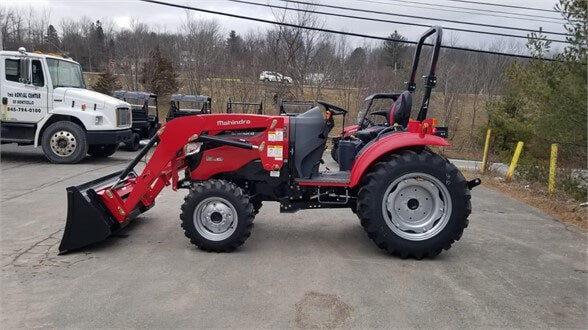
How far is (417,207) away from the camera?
5188 mm

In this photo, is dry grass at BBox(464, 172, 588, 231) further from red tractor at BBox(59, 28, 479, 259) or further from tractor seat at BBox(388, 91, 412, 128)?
tractor seat at BBox(388, 91, 412, 128)

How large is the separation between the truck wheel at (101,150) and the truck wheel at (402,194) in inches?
388

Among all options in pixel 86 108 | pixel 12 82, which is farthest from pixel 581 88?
pixel 12 82

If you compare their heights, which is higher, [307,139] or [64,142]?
[307,139]

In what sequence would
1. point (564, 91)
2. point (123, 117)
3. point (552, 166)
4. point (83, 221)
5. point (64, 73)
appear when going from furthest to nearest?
point (123, 117), point (64, 73), point (552, 166), point (564, 91), point (83, 221)

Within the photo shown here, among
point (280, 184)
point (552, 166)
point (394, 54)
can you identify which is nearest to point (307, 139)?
point (280, 184)

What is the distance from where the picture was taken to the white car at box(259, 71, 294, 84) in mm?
26406

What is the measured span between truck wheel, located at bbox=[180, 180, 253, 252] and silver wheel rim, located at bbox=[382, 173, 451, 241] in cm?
156

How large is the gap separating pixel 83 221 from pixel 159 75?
89.4 ft

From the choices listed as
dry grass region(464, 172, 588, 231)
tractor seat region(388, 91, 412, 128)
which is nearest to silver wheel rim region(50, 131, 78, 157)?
tractor seat region(388, 91, 412, 128)

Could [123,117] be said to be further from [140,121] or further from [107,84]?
[107,84]

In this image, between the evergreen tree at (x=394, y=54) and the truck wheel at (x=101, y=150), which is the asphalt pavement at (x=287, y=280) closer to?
the truck wheel at (x=101, y=150)

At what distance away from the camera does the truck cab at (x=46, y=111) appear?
11.6 meters

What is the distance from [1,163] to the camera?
37.5ft
